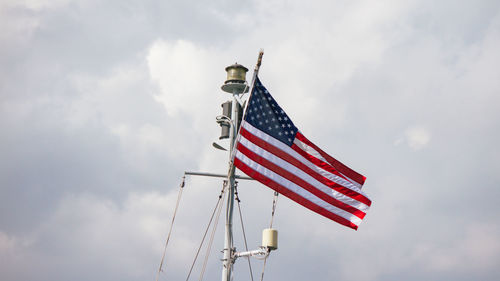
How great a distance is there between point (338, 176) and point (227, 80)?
18.7 ft

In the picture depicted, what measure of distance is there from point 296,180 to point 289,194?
705 mm

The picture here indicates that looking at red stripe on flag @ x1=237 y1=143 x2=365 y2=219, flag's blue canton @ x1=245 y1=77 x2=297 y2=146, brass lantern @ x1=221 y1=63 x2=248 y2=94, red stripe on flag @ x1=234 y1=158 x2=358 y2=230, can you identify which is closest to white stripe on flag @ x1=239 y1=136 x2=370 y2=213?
red stripe on flag @ x1=237 y1=143 x2=365 y2=219

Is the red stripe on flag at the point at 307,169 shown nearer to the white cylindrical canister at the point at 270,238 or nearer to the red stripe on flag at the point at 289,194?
the red stripe on flag at the point at 289,194

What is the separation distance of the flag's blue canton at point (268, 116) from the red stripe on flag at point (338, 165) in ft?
1.59

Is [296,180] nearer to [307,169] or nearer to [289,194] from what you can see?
[289,194]

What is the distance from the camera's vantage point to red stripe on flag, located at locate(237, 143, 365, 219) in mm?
31984

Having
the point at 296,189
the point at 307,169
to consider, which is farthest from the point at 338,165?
the point at 296,189

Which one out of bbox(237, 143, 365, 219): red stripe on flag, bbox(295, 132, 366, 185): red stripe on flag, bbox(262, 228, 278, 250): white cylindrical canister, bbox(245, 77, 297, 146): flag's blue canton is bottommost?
bbox(262, 228, 278, 250): white cylindrical canister

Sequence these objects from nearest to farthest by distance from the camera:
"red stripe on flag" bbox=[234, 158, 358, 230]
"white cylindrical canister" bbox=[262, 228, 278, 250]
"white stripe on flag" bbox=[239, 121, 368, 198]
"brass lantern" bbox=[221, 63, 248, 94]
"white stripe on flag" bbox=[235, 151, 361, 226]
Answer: "white cylindrical canister" bbox=[262, 228, 278, 250] → "red stripe on flag" bbox=[234, 158, 358, 230] → "white stripe on flag" bbox=[235, 151, 361, 226] → "white stripe on flag" bbox=[239, 121, 368, 198] → "brass lantern" bbox=[221, 63, 248, 94]

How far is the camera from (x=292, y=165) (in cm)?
3306

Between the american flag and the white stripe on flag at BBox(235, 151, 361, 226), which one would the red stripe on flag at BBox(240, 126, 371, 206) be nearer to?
the american flag

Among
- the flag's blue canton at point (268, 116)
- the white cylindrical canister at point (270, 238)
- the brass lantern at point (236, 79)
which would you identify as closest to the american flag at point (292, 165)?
the flag's blue canton at point (268, 116)

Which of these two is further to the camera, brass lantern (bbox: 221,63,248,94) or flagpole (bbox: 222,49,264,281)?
brass lantern (bbox: 221,63,248,94)

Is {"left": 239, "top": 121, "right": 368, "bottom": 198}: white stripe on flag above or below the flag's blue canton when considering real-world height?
below
